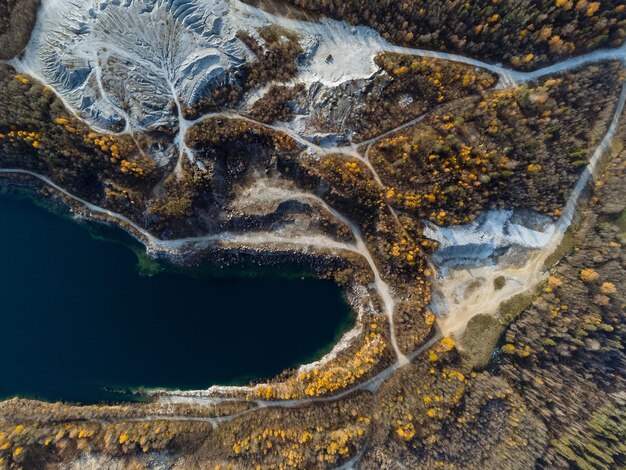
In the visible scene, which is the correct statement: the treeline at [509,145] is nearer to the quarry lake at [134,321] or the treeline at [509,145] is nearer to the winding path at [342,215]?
the winding path at [342,215]

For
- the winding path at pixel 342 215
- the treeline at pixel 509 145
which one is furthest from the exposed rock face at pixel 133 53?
the treeline at pixel 509 145

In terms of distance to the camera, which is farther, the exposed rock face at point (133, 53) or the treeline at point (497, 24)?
the exposed rock face at point (133, 53)

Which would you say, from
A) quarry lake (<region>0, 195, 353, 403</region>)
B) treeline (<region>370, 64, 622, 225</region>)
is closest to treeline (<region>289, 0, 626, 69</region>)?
treeline (<region>370, 64, 622, 225</region>)

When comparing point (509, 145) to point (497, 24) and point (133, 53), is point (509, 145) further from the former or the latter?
point (133, 53)

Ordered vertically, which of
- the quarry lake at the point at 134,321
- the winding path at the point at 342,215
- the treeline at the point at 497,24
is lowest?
the quarry lake at the point at 134,321

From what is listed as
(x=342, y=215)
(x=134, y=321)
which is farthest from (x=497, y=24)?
(x=134, y=321)

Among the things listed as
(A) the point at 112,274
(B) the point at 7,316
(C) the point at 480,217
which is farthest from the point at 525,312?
(B) the point at 7,316

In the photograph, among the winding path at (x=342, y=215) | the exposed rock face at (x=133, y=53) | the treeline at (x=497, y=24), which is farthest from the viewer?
the winding path at (x=342, y=215)
